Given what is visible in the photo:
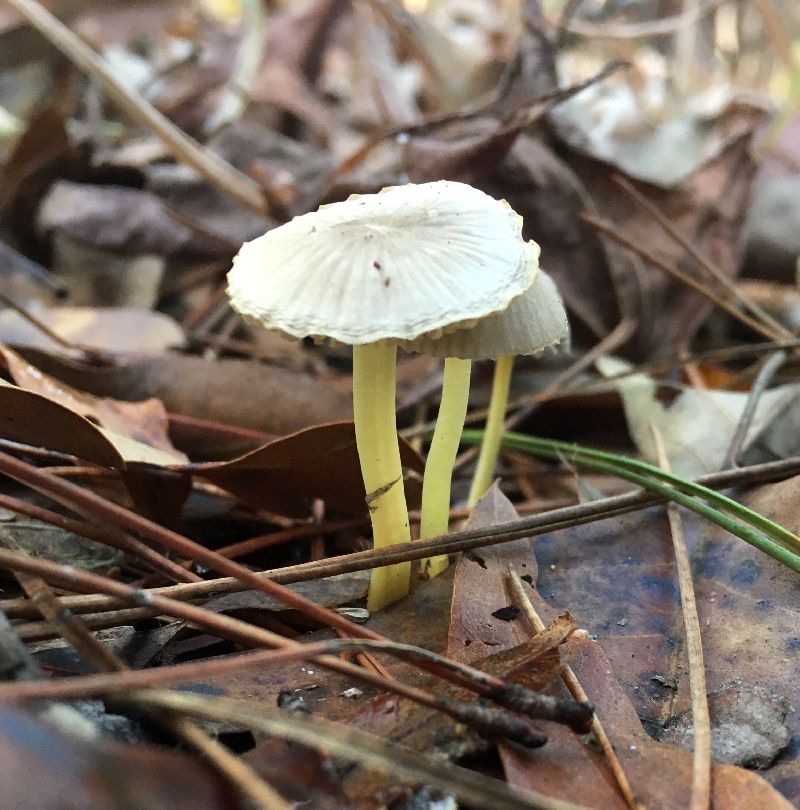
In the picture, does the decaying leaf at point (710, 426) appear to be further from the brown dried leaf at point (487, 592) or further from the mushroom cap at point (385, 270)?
the mushroom cap at point (385, 270)

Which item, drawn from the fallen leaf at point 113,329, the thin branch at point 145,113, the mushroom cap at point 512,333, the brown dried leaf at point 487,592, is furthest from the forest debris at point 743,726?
the thin branch at point 145,113

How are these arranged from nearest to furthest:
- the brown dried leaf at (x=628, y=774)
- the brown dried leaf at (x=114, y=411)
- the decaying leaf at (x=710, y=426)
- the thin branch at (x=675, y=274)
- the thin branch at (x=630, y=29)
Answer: the brown dried leaf at (x=628, y=774)
the brown dried leaf at (x=114, y=411)
the decaying leaf at (x=710, y=426)
the thin branch at (x=675, y=274)
the thin branch at (x=630, y=29)

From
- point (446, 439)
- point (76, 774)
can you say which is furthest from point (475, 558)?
point (76, 774)

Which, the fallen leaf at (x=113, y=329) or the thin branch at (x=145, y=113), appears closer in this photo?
the fallen leaf at (x=113, y=329)

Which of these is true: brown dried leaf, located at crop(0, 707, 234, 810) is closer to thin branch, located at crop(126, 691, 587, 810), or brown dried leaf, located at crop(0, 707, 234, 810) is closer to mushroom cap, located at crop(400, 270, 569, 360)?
thin branch, located at crop(126, 691, 587, 810)

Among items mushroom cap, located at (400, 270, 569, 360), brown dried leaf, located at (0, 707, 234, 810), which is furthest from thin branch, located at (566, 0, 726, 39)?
brown dried leaf, located at (0, 707, 234, 810)

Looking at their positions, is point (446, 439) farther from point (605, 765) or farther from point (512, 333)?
point (605, 765)

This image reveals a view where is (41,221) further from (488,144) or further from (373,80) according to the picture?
(373,80)
